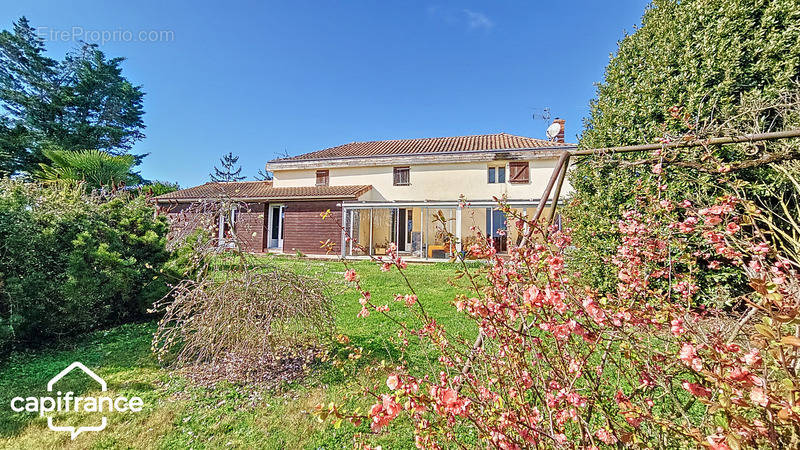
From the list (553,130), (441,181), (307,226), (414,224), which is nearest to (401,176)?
(441,181)

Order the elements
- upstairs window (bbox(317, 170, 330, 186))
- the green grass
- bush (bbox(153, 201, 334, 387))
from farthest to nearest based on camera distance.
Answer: upstairs window (bbox(317, 170, 330, 186)) → bush (bbox(153, 201, 334, 387)) → the green grass

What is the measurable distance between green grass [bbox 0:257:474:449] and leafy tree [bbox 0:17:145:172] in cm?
2891

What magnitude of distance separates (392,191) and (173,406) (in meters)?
16.5

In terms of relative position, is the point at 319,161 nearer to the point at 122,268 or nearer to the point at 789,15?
the point at 122,268

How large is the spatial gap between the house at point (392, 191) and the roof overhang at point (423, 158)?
2.2 inches

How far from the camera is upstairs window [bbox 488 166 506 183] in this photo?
1781 centimetres

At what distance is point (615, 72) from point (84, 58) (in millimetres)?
39377

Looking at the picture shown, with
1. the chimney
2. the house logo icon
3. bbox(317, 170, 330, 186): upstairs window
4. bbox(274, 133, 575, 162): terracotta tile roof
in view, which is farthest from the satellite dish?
the house logo icon

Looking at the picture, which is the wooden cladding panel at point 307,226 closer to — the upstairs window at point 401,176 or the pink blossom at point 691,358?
the upstairs window at point 401,176

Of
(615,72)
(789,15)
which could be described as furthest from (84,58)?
(789,15)

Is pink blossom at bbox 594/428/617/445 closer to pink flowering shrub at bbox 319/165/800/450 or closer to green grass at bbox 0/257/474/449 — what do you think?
pink flowering shrub at bbox 319/165/800/450

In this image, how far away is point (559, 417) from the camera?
1596 millimetres

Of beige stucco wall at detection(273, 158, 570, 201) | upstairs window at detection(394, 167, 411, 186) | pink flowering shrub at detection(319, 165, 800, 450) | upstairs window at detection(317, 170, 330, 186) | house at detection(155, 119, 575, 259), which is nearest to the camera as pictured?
pink flowering shrub at detection(319, 165, 800, 450)

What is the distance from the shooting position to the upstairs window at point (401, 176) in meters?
19.0
